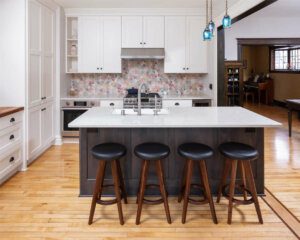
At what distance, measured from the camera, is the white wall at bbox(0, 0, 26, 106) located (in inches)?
158

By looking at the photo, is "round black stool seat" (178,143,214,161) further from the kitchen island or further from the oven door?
the oven door

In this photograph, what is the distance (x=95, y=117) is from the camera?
10.3ft

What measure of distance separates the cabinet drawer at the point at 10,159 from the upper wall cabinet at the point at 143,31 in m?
2.80

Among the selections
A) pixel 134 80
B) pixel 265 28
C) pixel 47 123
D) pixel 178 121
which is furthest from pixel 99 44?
pixel 265 28

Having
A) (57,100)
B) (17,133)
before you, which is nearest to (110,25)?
(57,100)

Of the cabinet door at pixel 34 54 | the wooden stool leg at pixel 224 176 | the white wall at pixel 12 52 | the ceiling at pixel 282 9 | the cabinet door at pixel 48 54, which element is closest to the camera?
the wooden stool leg at pixel 224 176

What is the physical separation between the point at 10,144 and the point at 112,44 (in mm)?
2818

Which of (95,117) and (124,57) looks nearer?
(95,117)

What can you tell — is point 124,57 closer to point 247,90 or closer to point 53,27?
point 53,27

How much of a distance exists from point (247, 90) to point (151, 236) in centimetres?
1198

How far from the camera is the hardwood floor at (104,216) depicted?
251 cm

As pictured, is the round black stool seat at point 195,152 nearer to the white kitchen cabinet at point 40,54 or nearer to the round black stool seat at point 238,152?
the round black stool seat at point 238,152

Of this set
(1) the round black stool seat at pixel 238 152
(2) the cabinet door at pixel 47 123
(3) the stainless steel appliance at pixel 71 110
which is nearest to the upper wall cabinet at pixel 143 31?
(3) the stainless steel appliance at pixel 71 110

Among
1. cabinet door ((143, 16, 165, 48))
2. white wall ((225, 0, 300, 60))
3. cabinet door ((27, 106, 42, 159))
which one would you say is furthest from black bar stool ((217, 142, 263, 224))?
white wall ((225, 0, 300, 60))
